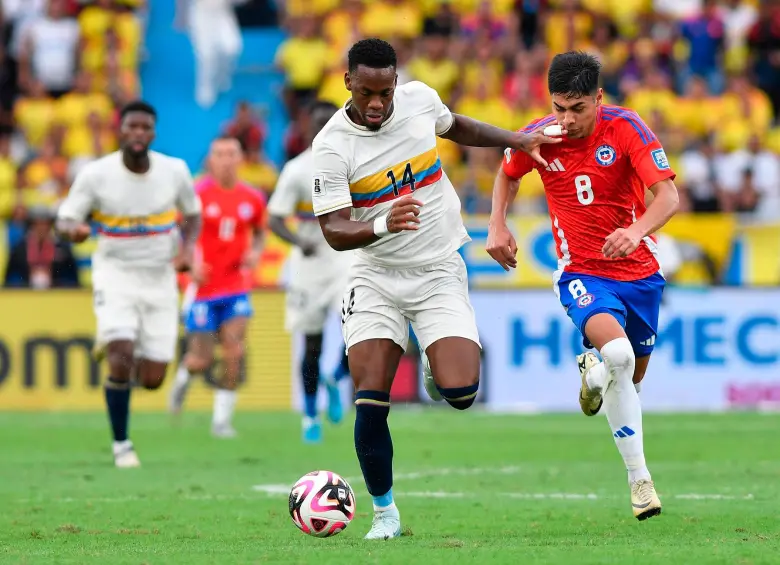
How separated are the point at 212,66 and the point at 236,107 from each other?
1458 millimetres

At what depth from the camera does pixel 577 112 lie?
26.8 feet

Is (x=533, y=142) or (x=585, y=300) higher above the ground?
(x=533, y=142)

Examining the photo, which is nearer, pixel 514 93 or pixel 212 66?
pixel 514 93

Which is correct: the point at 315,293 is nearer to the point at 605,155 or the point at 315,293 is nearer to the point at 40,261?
the point at 40,261

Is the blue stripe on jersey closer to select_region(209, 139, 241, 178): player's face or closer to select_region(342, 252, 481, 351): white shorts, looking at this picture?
select_region(342, 252, 481, 351): white shorts

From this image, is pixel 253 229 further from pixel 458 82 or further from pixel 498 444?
pixel 458 82

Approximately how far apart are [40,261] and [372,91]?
471 inches

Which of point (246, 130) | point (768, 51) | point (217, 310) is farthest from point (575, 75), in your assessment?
point (768, 51)

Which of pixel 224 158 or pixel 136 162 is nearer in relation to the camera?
pixel 136 162

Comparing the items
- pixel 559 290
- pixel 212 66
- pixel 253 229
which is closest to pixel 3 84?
pixel 212 66

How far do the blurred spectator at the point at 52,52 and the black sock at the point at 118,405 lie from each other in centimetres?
1167

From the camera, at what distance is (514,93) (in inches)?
846

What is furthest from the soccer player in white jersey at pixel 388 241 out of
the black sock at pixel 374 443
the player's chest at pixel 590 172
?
the player's chest at pixel 590 172

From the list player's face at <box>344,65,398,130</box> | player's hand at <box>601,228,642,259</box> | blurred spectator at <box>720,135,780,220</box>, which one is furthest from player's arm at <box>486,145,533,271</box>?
blurred spectator at <box>720,135,780,220</box>
